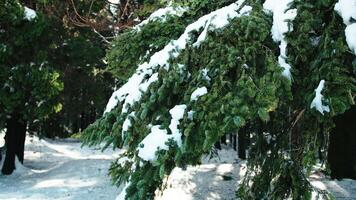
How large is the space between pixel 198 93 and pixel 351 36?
4.40ft

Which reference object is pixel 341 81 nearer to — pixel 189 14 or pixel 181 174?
pixel 189 14

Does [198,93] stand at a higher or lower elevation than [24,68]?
lower

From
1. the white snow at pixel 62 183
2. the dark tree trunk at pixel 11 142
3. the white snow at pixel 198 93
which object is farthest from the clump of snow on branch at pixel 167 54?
the dark tree trunk at pixel 11 142

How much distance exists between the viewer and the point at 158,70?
4000 millimetres

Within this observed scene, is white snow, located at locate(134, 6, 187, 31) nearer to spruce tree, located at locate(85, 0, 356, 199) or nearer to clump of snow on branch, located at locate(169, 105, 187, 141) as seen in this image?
spruce tree, located at locate(85, 0, 356, 199)

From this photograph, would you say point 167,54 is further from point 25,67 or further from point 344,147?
point 25,67

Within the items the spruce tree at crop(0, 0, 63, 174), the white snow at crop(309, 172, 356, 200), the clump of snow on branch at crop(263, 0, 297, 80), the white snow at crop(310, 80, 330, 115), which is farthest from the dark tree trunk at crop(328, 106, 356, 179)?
the spruce tree at crop(0, 0, 63, 174)

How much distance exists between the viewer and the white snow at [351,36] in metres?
3.46

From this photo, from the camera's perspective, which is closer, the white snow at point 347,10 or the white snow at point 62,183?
the white snow at point 347,10

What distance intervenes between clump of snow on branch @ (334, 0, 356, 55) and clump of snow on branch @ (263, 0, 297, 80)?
1.25 feet

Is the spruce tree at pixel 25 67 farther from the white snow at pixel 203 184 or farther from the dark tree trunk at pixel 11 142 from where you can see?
the white snow at pixel 203 184

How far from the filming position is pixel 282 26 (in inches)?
145

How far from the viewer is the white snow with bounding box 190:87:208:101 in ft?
11.4

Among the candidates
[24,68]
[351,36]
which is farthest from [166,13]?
[24,68]
